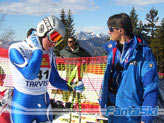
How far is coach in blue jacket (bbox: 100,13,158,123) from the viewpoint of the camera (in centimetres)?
185

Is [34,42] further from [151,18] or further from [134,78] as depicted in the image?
[151,18]

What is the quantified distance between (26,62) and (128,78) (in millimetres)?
1123

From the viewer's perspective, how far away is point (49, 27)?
219 centimetres

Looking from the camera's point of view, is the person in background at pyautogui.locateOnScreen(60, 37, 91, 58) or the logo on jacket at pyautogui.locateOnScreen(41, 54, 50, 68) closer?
the logo on jacket at pyautogui.locateOnScreen(41, 54, 50, 68)

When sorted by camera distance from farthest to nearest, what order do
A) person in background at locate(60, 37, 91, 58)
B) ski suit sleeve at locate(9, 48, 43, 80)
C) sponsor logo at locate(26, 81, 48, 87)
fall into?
1. person in background at locate(60, 37, 91, 58)
2. sponsor logo at locate(26, 81, 48, 87)
3. ski suit sleeve at locate(9, 48, 43, 80)

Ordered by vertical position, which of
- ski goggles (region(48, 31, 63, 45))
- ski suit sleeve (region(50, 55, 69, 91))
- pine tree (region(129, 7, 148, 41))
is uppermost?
pine tree (region(129, 7, 148, 41))

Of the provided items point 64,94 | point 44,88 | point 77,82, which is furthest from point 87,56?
point 44,88

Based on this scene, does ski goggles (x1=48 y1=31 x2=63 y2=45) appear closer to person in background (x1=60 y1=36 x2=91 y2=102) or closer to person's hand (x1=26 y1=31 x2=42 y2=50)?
person's hand (x1=26 y1=31 x2=42 y2=50)

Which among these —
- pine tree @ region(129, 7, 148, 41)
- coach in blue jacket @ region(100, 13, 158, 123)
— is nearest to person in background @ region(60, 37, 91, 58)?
coach in blue jacket @ region(100, 13, 158, 123)

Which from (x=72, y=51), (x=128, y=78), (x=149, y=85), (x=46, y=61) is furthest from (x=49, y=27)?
(x=72, y=51)

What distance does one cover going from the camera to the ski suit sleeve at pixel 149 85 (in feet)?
6.00

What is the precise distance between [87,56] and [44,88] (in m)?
3.65

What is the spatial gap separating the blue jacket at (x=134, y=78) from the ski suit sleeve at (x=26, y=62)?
77cm

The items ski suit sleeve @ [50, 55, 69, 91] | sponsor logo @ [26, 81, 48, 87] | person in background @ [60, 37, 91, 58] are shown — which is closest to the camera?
sponsor logo @ [26, 81, 48, 87]
